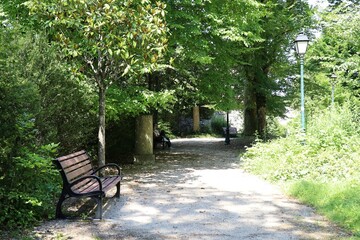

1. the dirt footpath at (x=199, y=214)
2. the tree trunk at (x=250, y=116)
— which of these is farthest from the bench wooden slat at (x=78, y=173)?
the tree trunk at (x=250, y=116)

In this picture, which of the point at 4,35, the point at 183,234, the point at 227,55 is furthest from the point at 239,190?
the point at 227,55

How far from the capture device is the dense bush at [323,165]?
6086 mm

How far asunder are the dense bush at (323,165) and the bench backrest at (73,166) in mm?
3890

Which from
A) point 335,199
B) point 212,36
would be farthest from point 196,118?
point 335,199

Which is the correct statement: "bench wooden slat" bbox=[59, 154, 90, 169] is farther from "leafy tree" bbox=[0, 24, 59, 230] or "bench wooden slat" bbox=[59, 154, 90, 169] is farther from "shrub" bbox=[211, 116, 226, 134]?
"shrub" bbox=[211, 116, 226, 134]

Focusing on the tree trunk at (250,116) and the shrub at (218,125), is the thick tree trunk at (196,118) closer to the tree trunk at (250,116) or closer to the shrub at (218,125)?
the shrub at (218,125)

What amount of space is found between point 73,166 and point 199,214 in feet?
6.89

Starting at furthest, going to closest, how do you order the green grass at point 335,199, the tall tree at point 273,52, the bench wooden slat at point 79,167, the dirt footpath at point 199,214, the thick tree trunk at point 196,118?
the thick tree trunk at point 196,118 < the tall tree at point 273,52 < the bench wooden slat at point 79,167 < the green grass at point 335,199 < the dirt footpath at point 199,214

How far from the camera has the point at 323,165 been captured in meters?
8.62

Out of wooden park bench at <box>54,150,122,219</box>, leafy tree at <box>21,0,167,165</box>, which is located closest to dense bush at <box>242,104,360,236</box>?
Answer: wooden park bench at <box>54,150,122,219</box>

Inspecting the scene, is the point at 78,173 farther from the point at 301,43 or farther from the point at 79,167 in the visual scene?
the point at 301,43

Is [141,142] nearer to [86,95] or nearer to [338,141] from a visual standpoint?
[86,95]

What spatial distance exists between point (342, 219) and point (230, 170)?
5.58m

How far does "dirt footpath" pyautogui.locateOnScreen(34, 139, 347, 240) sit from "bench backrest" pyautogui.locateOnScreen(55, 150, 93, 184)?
0.67 m
